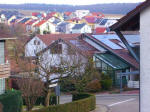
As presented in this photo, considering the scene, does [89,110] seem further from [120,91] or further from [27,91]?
[120,91]

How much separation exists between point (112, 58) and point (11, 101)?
22975 mm

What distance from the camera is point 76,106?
76.0 ft

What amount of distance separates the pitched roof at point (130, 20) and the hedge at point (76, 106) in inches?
436

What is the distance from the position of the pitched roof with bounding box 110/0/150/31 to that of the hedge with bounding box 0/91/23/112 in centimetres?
1170

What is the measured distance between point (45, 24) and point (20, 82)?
89032 mm

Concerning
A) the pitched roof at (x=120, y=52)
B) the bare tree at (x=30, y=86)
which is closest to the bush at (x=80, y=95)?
the bare tree at (x=30, y=86)

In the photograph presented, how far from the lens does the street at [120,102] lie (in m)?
26.0

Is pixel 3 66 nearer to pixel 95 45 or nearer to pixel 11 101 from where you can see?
pixel 11 101

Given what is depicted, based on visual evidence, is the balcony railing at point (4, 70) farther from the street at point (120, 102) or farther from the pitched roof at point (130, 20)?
the pitched roof at point (130, 20)

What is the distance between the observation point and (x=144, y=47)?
950cm

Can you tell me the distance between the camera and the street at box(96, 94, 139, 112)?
25953 mm

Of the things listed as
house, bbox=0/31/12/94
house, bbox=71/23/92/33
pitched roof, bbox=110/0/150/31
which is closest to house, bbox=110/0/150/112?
pitched roof, bbox=110/0/150/31

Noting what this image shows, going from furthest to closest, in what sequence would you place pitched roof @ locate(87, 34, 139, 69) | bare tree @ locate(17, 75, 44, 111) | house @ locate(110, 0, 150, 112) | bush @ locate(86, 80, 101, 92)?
1. pitched roof @ locate(87, 34, 139, 69)
2. bush @ locate(86, 80, 101, 92)
3. bare tree @ locate(17, 75, 44, 111)
4. house @ locate(110, 0, 150, 112)

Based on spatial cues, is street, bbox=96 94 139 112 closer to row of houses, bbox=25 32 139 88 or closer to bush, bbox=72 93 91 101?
bush, bbox=72 93 91 101
